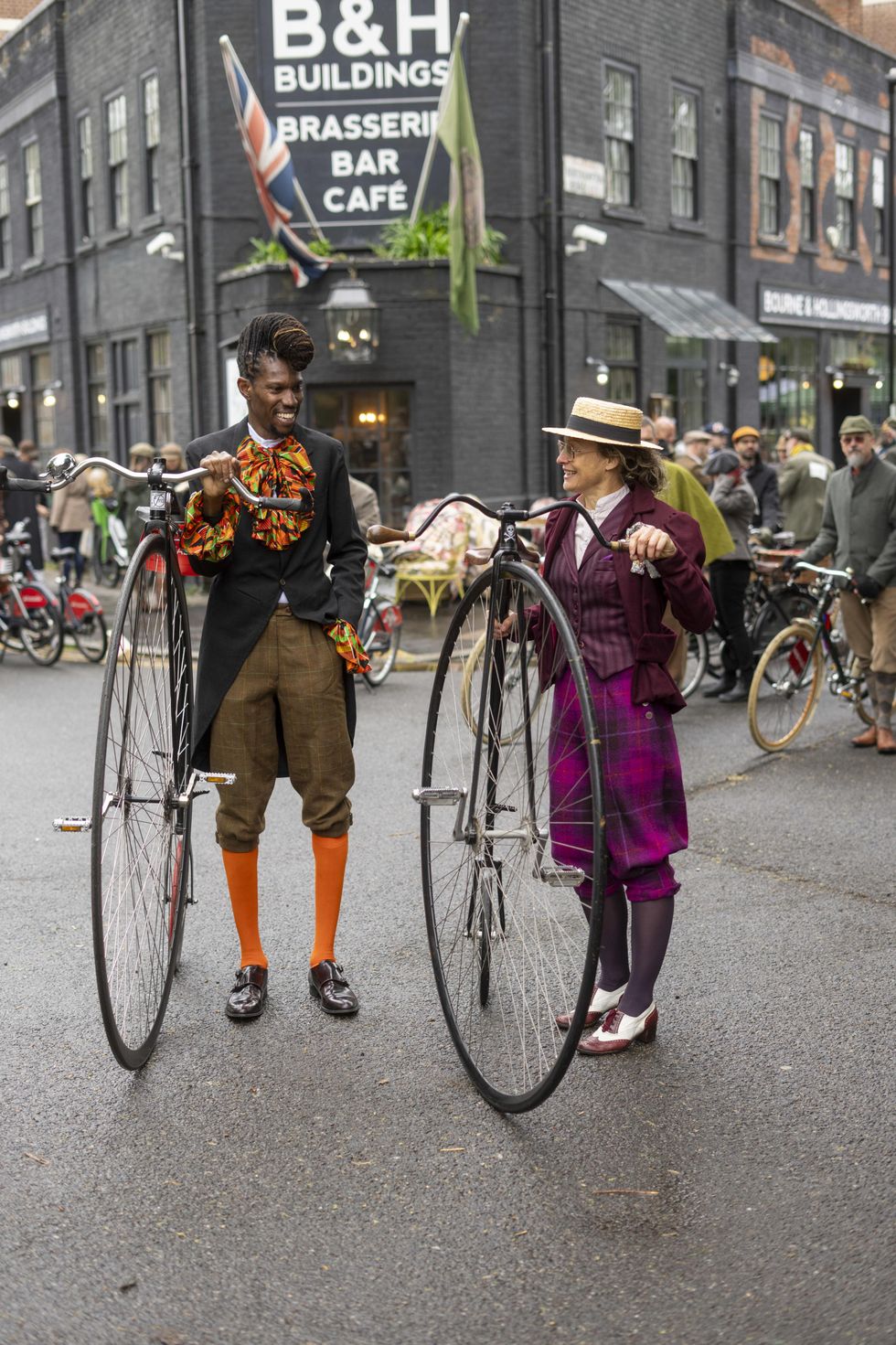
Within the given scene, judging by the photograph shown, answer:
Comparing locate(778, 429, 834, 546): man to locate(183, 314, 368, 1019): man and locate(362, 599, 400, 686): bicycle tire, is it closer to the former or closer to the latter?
locate(362, 599, 400, 686): bicycle tire

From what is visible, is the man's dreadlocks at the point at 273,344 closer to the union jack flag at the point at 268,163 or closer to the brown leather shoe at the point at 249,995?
the brown leather shoe at the point at 249,995

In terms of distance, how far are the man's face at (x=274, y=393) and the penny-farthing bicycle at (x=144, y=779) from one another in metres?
0.24

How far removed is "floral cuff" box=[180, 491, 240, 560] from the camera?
4.43m

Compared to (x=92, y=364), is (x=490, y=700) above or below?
below

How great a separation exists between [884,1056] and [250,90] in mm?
14766

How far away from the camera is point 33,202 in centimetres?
2520

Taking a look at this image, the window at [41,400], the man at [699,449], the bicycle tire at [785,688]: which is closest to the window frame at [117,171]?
the window at [41,400]

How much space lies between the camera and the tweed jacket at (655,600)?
13.6 ft

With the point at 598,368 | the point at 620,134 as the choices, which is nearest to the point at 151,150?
the point at 620,134

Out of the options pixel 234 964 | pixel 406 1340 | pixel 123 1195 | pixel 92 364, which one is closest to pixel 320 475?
pixel 234 964

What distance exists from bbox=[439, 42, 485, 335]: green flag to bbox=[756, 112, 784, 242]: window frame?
9.19 metres

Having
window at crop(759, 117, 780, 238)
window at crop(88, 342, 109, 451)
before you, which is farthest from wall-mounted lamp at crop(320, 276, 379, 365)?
window at crop(759, 117, 780, 238)

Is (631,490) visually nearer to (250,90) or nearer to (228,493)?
(228,493)

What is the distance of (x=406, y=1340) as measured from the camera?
9.63ft
